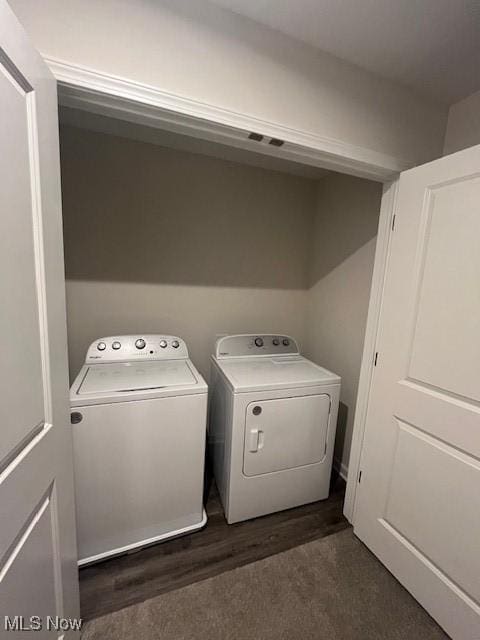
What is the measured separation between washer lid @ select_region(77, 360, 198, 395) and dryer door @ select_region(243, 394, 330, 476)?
17.7 inches

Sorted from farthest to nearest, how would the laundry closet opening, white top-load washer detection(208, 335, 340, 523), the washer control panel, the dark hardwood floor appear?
1. the laundry closet opening
2. the washer control panel
3. white top-load washer detection(208, 335, 340, 523)
4. the dark hardwood floor

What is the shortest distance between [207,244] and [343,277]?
110 centimetres

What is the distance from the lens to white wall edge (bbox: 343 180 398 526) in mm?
1446

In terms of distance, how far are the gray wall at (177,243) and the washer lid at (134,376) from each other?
45 cm

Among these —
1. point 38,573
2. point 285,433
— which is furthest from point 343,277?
point 38,573

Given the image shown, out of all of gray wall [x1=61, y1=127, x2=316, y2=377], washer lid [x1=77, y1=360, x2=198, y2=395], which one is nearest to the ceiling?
gray wall [x1=61, y1=127, x2=316, y2=377]

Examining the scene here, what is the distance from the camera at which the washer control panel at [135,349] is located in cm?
170

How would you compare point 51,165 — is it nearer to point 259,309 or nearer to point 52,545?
point 52,545

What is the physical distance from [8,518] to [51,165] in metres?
0.94

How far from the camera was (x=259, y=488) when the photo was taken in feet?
5.42

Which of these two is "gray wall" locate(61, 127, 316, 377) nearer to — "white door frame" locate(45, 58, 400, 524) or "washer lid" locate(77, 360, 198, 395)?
"washer lid" locate(77, 360, 198, 395)

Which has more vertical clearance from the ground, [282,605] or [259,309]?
[259,309]

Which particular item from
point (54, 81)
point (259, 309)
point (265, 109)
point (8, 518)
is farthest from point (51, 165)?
point (259, 309)

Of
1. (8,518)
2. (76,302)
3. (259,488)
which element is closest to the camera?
(8,518)
